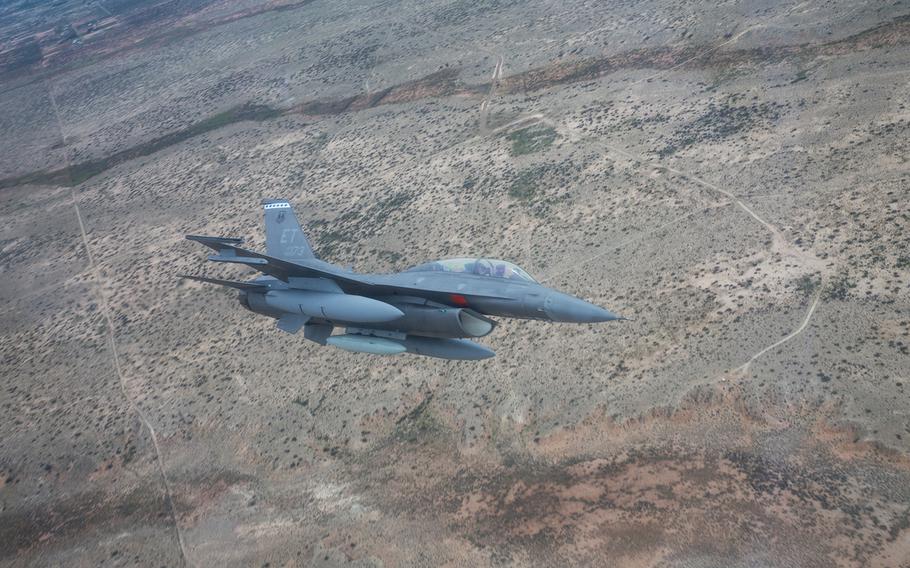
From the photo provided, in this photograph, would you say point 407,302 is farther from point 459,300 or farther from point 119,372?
point 119,372

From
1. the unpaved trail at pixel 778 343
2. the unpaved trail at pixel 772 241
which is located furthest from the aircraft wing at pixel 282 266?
the unpaved trail at pixel 778 343

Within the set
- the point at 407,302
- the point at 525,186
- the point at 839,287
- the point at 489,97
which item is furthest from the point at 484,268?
the point at 489,97

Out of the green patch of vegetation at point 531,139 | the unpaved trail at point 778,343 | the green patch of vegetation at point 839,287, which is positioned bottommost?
the unpaved trail at point 778,343

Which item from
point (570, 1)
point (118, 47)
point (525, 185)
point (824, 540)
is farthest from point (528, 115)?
point (118, 47)

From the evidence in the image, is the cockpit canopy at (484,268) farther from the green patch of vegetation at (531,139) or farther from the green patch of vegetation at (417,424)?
the green patch of vegetation at (531,139)

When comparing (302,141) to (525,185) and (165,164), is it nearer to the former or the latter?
(165,164)

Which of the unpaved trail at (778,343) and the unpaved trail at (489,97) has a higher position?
the unpaved trail at (489,97)
